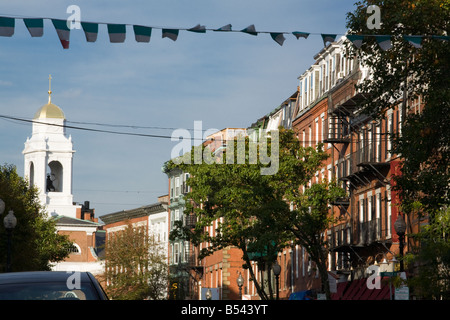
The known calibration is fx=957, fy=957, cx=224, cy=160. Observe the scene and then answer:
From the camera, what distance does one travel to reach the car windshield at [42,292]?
11133 millimetres

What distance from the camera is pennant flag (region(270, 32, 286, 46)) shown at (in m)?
20.2

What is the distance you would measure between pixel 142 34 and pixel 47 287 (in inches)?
369

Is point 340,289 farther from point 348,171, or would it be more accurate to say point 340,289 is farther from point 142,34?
point 142,34

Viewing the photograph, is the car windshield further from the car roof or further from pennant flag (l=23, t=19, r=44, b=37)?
pennant flag (l=23, t=19, r=44, b=37)

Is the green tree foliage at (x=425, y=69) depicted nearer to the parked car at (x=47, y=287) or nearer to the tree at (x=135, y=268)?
the parked car at (x=47, y=287)

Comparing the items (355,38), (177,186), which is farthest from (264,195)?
(177,186)

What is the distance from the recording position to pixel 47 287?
11.3 metres

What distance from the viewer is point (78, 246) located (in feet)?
445

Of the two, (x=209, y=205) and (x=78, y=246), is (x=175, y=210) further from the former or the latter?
(x=209, y=205)

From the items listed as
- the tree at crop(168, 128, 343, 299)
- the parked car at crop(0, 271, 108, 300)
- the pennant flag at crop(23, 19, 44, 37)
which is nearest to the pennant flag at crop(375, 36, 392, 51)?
the pennant flag at crop(23, 19, 44, 37)

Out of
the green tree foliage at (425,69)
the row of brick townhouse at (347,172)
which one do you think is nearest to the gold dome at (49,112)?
the row of brick townhouse at (347,172)

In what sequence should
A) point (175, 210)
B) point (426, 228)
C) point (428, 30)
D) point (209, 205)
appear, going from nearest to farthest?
point (428, 30)
point (426, 228)
point (209, 205)
point (175, 210)
